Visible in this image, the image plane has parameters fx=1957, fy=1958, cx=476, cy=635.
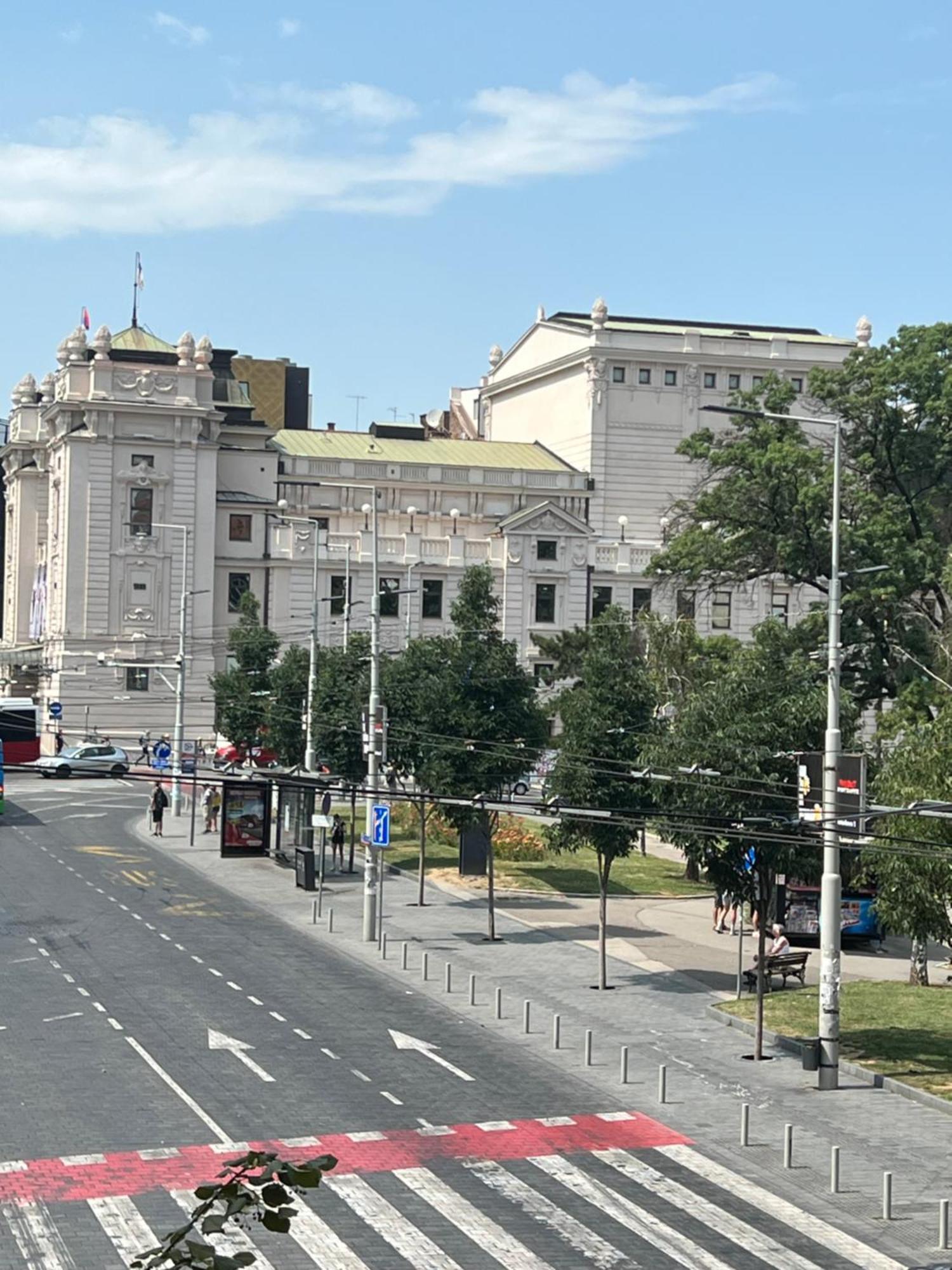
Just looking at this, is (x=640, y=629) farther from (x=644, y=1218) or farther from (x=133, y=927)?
(x=644, y=1218)

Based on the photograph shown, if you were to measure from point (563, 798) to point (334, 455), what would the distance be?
69.0 metres

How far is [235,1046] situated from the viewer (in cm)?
3116

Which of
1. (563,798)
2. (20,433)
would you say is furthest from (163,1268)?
(20,433)

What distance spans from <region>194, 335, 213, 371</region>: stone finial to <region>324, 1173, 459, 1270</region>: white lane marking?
79.8 meters

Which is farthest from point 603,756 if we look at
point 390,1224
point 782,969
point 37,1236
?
point 37,1236

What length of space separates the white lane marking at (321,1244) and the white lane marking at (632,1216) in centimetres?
319

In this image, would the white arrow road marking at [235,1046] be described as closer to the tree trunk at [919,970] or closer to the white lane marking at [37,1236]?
the white lane marking at [37,1236]

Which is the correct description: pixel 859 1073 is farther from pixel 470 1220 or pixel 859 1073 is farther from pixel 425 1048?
pixel 470 1220

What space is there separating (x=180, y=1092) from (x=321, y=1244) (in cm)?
718

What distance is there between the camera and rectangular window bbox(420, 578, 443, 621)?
100875 mm

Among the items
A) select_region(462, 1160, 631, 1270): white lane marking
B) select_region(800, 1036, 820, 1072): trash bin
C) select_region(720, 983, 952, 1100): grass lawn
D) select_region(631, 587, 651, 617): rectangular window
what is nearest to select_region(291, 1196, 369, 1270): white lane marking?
select_region(462, 1160, 631, 1270): white lane marking

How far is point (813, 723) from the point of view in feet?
115

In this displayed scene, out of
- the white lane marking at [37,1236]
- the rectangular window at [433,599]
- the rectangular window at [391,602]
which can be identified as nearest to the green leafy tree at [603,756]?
the white lane marking at [37,1236]

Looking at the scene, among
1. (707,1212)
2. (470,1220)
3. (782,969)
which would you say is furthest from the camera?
→ (782,969)
